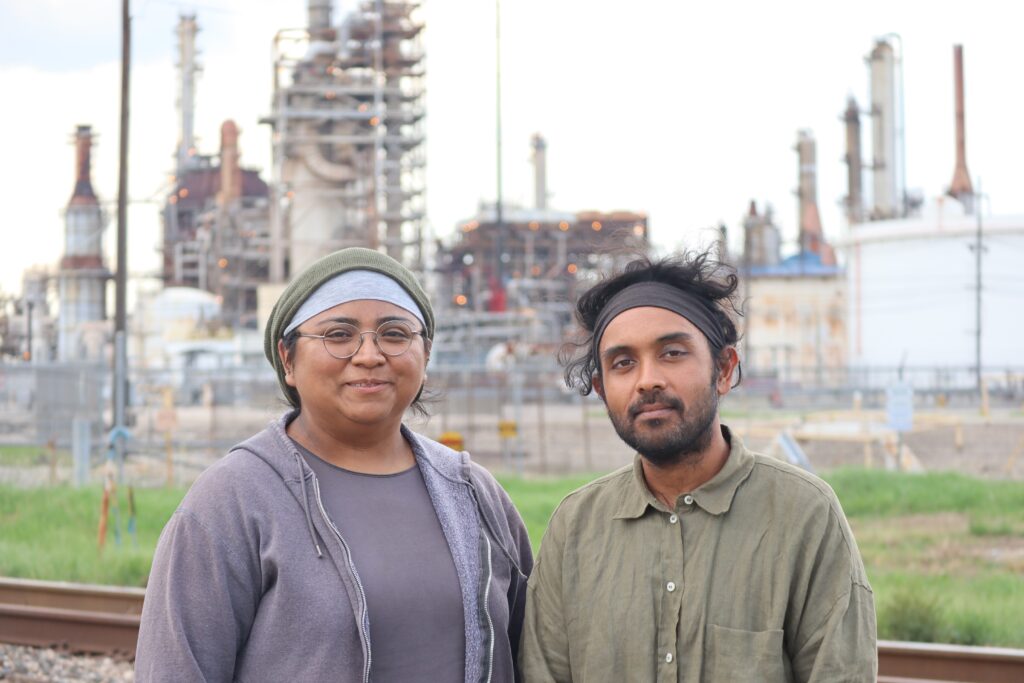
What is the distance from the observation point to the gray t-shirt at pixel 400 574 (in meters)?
2.78

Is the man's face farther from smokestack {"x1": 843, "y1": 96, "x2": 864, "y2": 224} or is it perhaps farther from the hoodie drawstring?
smokestack {"x1": 843, "y1": 96, "x2": 864, "y2": 224}

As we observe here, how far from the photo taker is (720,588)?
102 inches

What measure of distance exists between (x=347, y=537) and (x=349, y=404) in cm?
33

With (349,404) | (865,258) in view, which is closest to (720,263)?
(349,404)

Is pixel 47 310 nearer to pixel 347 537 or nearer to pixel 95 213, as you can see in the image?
pixel 95 213

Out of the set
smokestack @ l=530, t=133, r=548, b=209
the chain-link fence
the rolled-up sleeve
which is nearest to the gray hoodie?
the rolled-up sleeve

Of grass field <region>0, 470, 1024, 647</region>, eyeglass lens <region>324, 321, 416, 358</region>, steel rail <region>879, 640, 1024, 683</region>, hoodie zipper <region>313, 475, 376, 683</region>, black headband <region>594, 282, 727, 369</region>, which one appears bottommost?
grass field <region>0, 470, 1024, 647</region>

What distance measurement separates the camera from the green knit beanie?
2.95 m

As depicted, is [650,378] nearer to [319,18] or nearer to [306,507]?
[306,507]

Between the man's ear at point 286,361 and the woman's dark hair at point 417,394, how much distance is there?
11 millimetres

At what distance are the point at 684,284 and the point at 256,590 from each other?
124cm

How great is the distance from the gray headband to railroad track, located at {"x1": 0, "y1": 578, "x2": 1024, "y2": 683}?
4107 millimetres

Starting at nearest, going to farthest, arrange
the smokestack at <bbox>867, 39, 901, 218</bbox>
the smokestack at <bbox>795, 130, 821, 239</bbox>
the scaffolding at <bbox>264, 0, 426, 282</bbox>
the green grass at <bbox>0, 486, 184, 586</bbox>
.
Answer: the green grass at <bbox>0, 486, 184, 586</bbox>
the scaffolding at <bbox>264, 0, 426, 282</bbox>
the smokestack at <bbox>867, 39, 901, 218</bbox>
the smokestack at <bbox>795, 130, 821, 239</bbox>

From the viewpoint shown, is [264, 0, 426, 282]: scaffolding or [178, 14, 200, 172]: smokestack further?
[178, 14, 200, 172]: smokestack
